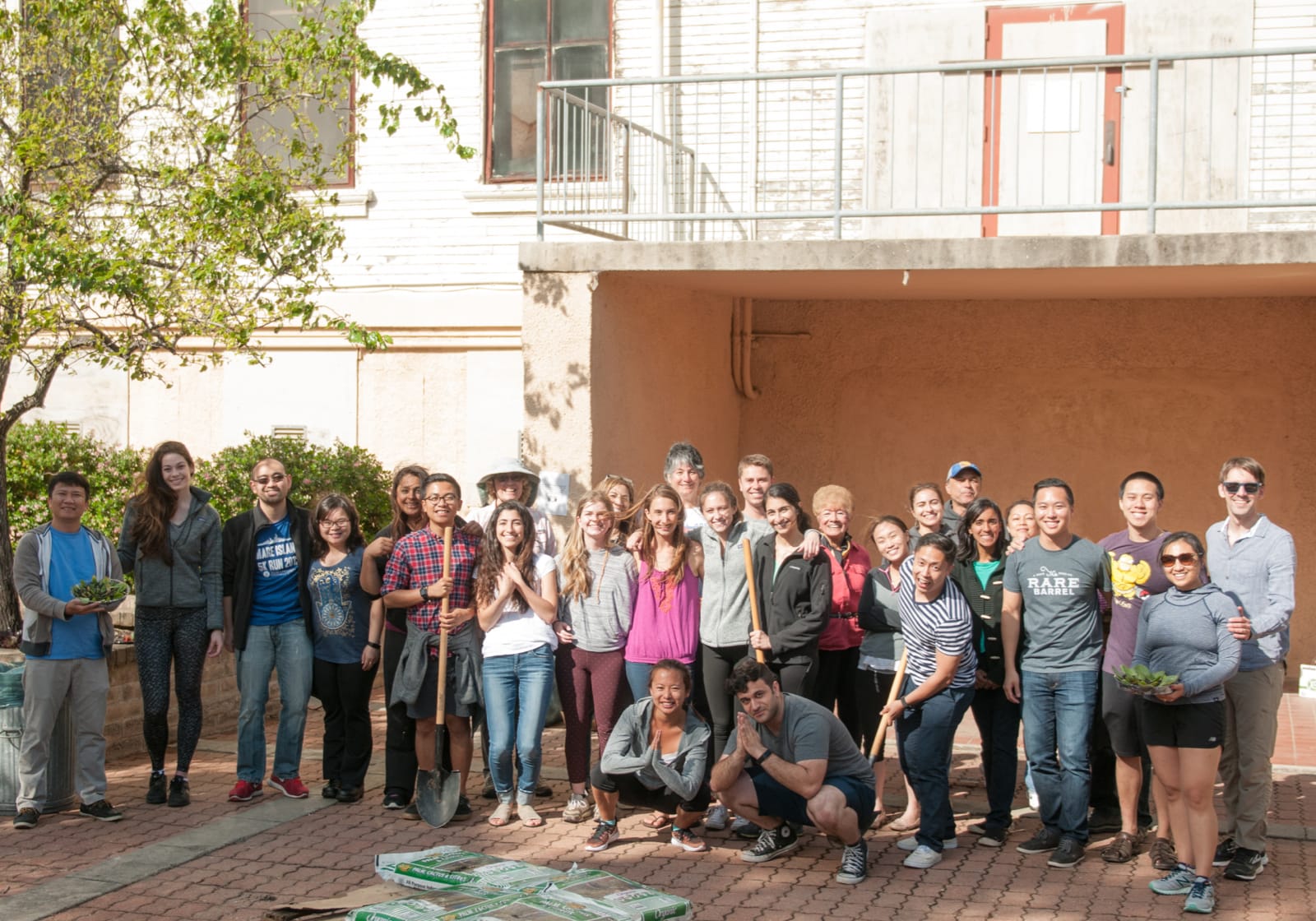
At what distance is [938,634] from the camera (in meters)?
6.50

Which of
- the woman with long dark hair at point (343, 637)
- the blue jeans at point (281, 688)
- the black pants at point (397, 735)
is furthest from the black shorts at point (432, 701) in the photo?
the blue jeans at point (281, 688)

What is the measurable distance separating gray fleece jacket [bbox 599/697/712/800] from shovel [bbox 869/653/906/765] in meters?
0.82

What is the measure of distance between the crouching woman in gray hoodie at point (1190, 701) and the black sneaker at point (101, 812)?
16.1 feet

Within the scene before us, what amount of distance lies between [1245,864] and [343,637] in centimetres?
448

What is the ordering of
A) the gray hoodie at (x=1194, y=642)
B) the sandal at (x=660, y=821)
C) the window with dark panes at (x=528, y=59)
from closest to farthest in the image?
the gray hoodie at (x=1194, y=642)
the sandal at (x=660, y=821)
the window with dark panes at (x=528, y=59)

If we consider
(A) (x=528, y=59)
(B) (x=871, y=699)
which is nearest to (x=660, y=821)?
(B) (x=871, y=699)

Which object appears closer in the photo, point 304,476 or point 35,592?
point 35,592

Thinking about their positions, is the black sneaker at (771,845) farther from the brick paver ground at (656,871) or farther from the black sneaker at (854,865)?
the black sneaker at (854,865)

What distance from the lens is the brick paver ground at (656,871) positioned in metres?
5.93

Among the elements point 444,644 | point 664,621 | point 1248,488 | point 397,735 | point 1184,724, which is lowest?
point 397,735

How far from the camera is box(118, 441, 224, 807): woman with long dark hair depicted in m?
7.50

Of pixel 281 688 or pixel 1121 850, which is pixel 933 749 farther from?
pixel 281 688

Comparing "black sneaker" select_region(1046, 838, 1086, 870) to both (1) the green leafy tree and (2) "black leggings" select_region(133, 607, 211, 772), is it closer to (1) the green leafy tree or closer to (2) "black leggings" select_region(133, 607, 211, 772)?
(2) "black leggings" select_region(133, 607, 211, 772)

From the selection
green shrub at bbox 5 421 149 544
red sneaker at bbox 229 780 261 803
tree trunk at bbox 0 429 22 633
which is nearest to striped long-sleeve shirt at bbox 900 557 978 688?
red sneaker at bbox 229 780 261 803
